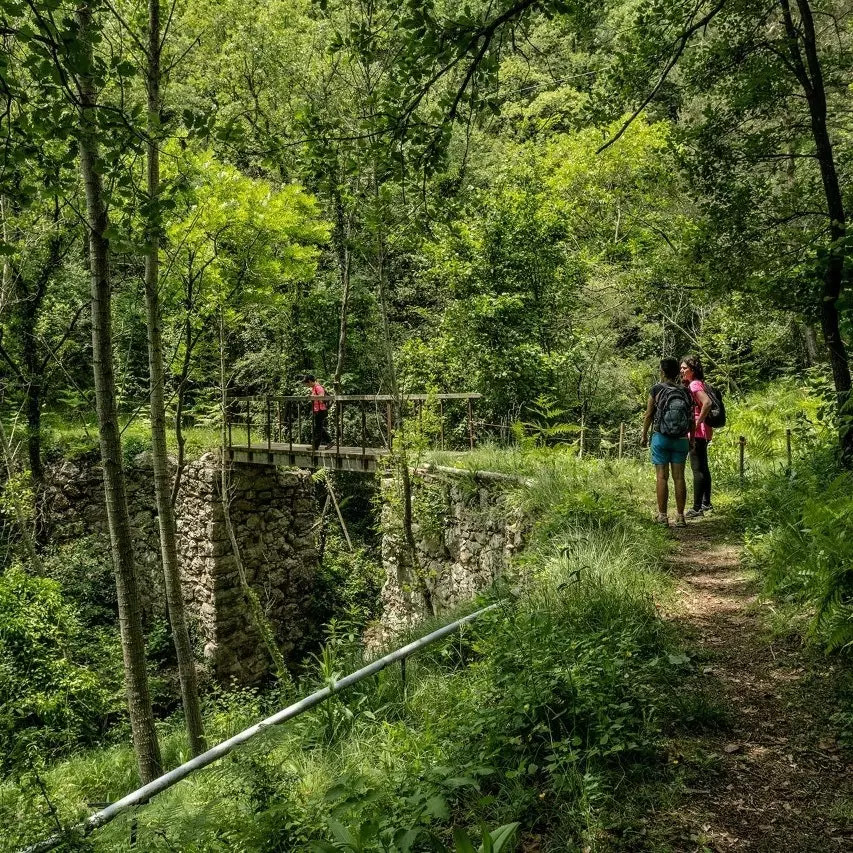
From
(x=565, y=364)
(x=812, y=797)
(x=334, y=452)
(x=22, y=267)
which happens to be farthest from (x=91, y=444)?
(x=812, y=797)

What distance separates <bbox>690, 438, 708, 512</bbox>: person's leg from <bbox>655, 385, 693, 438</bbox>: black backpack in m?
0.67

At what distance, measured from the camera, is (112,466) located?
4.69m

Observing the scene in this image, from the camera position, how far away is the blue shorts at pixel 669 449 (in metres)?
6.89

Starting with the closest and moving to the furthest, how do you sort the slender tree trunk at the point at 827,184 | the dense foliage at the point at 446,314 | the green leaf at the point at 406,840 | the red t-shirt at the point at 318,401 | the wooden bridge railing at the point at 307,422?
the green leaf at the point at 406,840, the dense foliage at the point at 446,314, the slender tree trunk at the point at 827,184, the wooden bridge railing at the point at 307,422, the red t-shirt at the point at 318,401

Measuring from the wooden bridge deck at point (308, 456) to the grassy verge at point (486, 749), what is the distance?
6.07m

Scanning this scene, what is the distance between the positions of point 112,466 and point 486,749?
313 centimetres

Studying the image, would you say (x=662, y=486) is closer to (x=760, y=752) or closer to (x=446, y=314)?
(x=760, y=752)

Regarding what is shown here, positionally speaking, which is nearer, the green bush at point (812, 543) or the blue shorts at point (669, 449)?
the green bush at point (812, 543)

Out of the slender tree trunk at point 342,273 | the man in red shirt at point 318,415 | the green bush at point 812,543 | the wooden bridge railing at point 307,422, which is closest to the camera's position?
the green bush at point 812,543

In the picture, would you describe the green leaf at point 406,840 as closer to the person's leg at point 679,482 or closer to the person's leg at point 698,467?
the person's leg at point 679,482

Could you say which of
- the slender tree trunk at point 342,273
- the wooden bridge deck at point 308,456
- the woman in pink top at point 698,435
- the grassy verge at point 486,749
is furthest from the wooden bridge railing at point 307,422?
the grassy verge at point 486,749

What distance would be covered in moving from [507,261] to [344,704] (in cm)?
1103

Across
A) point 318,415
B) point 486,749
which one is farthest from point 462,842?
point 318,415

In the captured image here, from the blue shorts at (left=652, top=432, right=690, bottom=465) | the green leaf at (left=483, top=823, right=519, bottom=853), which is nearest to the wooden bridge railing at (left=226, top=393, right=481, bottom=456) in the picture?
the blue shorts at (left=652, top=432, right=690, bottom=465)
